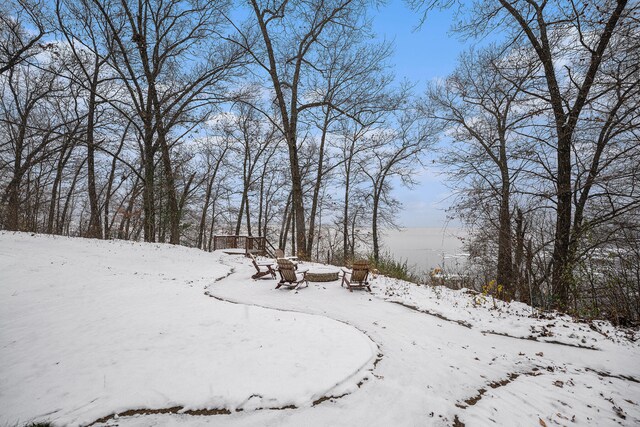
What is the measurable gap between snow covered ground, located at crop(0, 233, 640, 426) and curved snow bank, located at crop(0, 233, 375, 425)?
2 cm

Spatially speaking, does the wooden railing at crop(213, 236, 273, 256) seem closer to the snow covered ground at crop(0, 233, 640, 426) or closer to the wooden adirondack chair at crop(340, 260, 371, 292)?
the wooden adirondack chair at crop(340, 260, 371, 292)

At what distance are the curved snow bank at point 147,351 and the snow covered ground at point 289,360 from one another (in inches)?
0.7

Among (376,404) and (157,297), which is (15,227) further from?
(376,404)

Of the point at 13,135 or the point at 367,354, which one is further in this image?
the point at 13,135

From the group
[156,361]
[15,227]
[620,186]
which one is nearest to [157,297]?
[156,361]

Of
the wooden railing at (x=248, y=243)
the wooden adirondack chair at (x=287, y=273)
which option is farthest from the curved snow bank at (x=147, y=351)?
the wooden railing at (x=248, y=243)

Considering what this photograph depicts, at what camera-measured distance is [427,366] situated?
3754 millimetres

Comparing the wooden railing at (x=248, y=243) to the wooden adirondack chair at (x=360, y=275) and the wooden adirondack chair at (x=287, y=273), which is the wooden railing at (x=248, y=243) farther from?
the wooden adirondack chair at (x=360, y=275)

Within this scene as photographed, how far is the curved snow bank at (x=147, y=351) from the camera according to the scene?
2.74 metres

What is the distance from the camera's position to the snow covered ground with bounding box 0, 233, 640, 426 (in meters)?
2.69

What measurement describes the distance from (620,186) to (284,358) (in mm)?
7007

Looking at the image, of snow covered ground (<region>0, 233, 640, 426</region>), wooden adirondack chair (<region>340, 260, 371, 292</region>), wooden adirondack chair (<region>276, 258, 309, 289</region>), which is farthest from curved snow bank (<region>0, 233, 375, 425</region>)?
wooden adirondack chair (<region>340, 260, 371, 292</region>)

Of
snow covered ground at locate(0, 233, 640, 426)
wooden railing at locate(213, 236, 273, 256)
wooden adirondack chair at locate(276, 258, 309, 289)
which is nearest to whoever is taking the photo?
snow covered ground at locate(0, 233, 640, 426)

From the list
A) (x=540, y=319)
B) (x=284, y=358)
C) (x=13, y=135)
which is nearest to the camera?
(x=284, y=358)
